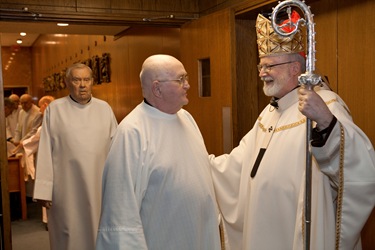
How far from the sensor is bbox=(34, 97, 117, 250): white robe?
12.6 feet

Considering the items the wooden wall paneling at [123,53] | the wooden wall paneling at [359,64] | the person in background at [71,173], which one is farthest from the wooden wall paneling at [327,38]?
the wooden wall paneling at [123,53]

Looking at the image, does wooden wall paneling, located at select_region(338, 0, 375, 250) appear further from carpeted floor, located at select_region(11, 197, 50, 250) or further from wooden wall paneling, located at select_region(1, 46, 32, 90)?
wooden wall paneling, located at select_region(1, 46, 32, 90)

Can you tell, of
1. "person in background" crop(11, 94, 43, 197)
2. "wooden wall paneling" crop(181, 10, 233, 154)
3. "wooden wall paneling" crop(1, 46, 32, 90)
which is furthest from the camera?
"wooden wall paneling" crop(1, 46, 32, 90)

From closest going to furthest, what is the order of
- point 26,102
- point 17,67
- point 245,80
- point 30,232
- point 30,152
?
1. point 245,80
2. point 30,232
3. point 30,152
4. point 26,102
5. point 17,67

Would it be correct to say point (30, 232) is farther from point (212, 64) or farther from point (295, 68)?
point (295, 68)

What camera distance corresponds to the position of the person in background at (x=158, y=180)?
2221mm

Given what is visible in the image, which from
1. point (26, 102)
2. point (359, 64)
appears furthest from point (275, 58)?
point (26, 102)

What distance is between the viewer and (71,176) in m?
3.86

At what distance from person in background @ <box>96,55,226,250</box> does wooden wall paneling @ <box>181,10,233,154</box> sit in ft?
4.84

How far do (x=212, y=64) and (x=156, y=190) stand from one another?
1.98 metres

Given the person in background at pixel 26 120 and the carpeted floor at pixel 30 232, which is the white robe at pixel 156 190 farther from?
the person in background at pixel 26 120

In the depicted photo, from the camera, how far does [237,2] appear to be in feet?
13.1

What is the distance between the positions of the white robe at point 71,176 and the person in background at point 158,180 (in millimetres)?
1583

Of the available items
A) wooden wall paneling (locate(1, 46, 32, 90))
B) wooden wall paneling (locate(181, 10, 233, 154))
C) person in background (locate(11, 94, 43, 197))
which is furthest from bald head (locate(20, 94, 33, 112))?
wooden wall paneling (locate(1, 46, 32, 90))
